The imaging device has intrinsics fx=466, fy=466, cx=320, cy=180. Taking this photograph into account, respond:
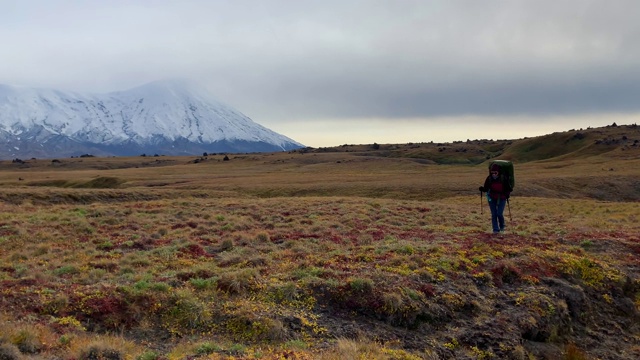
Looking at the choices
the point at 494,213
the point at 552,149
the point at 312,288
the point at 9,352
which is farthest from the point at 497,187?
the point at 552,149

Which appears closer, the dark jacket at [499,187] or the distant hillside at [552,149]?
the dark jacket at [499,187]

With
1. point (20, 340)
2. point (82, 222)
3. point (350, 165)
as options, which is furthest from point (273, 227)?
point (350, 165)

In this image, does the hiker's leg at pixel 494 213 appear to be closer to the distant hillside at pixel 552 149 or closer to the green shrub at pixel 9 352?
the green shrub at pixel 9 352

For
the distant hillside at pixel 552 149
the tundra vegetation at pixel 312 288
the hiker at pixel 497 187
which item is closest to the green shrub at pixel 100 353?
the tundra vegetation at pixel 312 288

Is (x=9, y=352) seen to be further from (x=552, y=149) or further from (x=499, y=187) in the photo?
(x=552, y=149)

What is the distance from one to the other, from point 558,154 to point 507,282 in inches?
4548

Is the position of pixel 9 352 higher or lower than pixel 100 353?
higher

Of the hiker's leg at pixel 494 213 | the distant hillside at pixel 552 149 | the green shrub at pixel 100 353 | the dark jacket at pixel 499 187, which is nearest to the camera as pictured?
the green shrub at pixel 100 353

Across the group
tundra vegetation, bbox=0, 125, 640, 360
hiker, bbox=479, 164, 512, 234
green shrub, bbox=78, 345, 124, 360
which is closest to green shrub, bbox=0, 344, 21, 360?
tundra vegetation, bbox=0, 125, 640, 360

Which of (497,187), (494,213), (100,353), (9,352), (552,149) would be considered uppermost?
(552,149)

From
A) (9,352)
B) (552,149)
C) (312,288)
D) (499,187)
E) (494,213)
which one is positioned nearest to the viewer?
(9,352)

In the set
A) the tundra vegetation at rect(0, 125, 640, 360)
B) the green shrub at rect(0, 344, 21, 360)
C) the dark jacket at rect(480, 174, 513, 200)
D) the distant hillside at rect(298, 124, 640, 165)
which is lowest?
the tundra vegetation at rect(0, 125, 640, 360)

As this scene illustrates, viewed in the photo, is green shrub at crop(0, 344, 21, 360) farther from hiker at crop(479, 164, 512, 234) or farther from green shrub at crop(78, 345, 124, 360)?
hiker at crop(479, 164, 512, 234)

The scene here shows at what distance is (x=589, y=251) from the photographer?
19.4 metres
